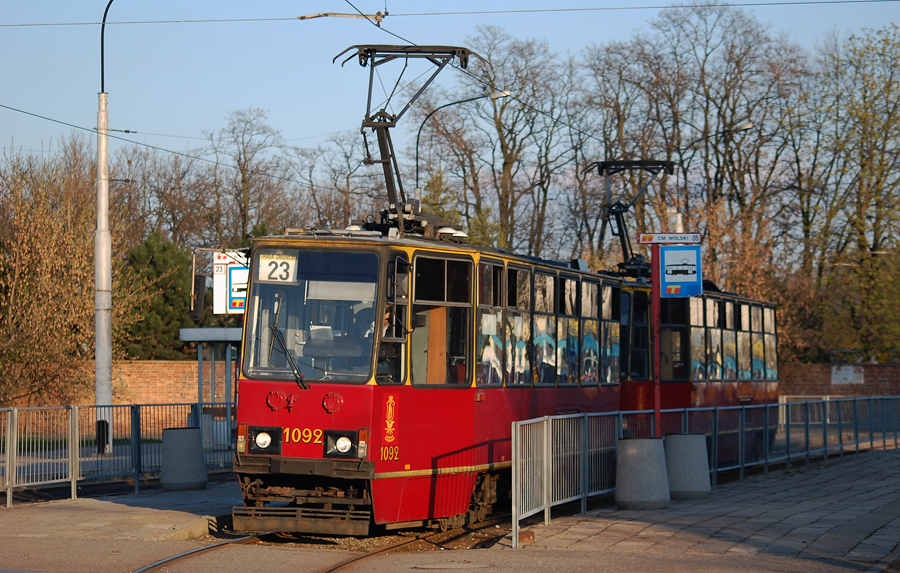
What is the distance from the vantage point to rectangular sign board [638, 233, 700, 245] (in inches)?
614

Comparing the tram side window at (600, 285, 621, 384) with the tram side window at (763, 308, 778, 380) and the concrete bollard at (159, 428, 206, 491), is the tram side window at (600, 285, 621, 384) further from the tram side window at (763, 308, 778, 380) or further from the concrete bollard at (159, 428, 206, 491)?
the tram side window at (763, 308, 778, 380)

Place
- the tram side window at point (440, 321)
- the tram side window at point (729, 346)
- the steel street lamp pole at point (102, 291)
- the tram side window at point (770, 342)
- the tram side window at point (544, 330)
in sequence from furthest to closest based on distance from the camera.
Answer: the tram side window at point (770, 342) < the tram side window at point (729, 346) < the steel street lamp pole at point (102, 291) < the tram side window at point (544, 330) < the tram side window at point (440, 321)

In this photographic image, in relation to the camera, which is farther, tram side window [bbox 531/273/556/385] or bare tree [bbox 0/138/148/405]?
bare tree [bbox 0/138/148/405]

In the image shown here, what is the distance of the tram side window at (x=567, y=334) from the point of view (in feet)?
49.3

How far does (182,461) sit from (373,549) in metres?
6.01

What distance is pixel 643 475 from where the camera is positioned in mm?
13477

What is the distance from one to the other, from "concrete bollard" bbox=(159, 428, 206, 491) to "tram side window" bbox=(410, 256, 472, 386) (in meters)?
5.59

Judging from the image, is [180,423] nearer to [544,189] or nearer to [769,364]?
[769,364]

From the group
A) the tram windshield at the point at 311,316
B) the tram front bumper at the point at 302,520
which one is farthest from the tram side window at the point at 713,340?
the tram front bumper at the point at 302,520

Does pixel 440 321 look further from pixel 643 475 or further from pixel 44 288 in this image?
pixel 44 288

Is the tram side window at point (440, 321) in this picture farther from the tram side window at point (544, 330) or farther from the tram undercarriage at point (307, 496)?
the tram side window at point (544, 330)

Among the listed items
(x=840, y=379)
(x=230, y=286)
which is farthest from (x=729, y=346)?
(x=840, y=379)

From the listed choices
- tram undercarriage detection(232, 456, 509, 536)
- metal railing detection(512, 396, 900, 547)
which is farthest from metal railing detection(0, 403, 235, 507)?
metal railing detection(512, 396, 900, 547)

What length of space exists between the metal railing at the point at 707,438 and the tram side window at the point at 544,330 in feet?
2.88
